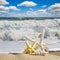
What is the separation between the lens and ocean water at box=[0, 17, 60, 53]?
318cm

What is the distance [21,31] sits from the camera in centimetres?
325

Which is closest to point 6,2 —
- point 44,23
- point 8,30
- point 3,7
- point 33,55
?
point 3,7

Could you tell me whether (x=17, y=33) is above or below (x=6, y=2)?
below

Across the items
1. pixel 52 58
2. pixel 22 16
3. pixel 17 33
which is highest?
pixel 22 16

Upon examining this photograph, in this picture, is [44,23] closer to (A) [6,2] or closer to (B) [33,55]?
(A) [6,2]

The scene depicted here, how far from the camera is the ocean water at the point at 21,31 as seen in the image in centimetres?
318

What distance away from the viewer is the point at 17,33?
326cm

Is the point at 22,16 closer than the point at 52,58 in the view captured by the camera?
No

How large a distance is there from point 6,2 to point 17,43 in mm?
522

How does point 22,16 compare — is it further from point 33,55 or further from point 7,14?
point 33,55

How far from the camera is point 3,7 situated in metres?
3.18

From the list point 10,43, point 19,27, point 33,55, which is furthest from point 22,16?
point 33,55

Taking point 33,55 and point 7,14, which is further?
point 7,14

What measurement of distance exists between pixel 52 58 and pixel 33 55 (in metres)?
0.21
